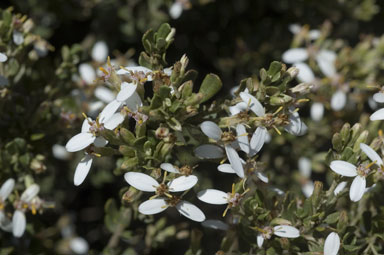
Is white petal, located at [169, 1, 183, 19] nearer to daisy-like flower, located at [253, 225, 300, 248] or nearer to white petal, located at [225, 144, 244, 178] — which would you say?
white petal, located at [225, 144, 244, 178]

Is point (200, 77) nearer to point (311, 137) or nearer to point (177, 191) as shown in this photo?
point (311, 137)

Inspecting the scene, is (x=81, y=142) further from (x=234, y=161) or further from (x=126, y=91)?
(x=234, y=161)

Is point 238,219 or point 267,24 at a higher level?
point 267,24

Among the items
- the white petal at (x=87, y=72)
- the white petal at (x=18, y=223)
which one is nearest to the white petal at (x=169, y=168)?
the white petal at (x=18, y=223)

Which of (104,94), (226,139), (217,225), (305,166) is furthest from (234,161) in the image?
(305,166)

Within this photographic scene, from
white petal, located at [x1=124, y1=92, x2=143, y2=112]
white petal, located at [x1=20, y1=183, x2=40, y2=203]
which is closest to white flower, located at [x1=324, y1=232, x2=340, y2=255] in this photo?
white petal, located at [x1=124, y1=92, x2=143, y2=112]

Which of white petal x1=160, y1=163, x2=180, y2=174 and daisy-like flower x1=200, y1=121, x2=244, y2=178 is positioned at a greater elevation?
daisy-like flower x1=200, y1=121, x2=244, y2=178

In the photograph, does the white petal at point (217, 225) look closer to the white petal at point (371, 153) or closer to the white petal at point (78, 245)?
the white petal at point (371, 153)

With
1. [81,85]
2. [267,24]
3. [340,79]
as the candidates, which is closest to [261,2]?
[267,24]
